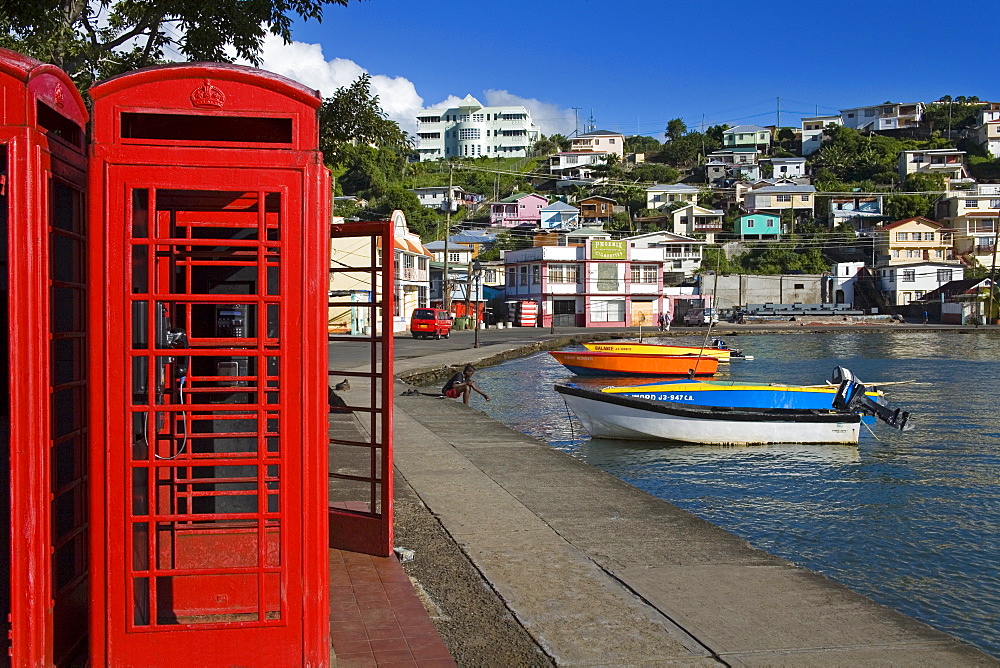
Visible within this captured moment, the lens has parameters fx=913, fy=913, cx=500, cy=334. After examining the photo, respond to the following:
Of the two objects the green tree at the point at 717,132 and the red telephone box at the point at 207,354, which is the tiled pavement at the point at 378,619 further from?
the green tree at the point at 717,132

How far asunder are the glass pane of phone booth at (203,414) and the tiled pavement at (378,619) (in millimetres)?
568

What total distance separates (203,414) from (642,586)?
3.24 metres

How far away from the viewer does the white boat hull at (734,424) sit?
16.0 m

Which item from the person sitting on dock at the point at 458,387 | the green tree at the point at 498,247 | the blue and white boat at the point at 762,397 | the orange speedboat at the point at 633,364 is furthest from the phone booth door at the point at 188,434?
the green tree at the point at 498,247

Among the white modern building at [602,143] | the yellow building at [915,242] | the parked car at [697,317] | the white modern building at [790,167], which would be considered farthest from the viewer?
the white modern building at [602,143]

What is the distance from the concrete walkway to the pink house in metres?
101

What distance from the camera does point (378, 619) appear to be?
5664 millimetres

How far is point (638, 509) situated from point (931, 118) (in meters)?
148

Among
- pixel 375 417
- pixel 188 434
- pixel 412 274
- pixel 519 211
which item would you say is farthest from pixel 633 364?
pixel 519 211

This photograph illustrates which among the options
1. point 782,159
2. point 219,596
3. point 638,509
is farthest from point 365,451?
point 782,159

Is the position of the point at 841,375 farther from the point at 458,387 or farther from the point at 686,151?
the point at 686,151

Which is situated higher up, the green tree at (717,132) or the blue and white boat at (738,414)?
the green tree at (717,132)

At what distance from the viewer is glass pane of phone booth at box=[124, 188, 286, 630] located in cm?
416

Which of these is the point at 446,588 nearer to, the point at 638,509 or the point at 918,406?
the point at 638,509
